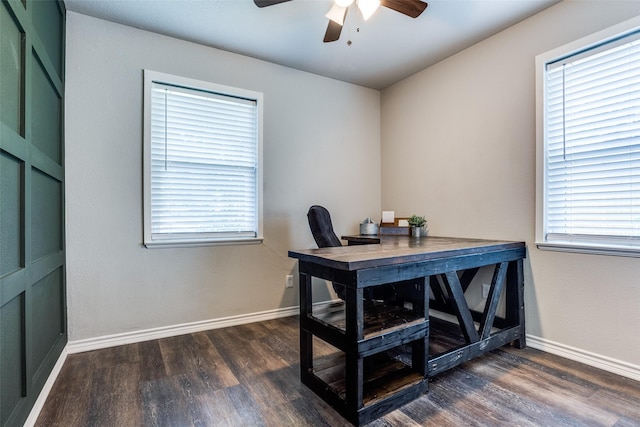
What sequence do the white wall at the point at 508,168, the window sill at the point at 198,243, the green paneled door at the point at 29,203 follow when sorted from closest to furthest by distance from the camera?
the green paneled door at the point at 29,203 → the white wall at the point at 508,168 → the window sill at the point at 198,243

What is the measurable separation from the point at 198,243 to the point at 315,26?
2051mm

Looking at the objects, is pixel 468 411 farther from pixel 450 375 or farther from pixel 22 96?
pixel 22 96

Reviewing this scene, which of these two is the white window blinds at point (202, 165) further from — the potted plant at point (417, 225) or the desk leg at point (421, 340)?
the desk leg at point (421, 340)

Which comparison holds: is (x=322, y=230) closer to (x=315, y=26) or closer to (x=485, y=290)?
(x=485, y=290)

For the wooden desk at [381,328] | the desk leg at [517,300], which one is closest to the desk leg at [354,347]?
the wooden desk at [381,328]

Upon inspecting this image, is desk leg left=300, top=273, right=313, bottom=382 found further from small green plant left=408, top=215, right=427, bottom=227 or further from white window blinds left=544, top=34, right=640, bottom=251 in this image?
white window blinds left=544, top=34, right=640, bottom=251

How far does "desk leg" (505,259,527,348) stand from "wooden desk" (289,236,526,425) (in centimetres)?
5

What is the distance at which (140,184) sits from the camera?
2.59m

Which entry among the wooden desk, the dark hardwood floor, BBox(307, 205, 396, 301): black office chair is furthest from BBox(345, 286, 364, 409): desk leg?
BBox(307, 205, 396, 301): black office chair

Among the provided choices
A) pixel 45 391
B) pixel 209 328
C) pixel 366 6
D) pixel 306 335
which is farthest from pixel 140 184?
pixel 366 6

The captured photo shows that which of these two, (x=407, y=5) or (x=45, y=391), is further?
(x=407, y=5)

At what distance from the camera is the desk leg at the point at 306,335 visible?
1875 mm

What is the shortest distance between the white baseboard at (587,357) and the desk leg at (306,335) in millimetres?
1753

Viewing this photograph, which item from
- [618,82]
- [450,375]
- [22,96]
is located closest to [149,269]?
[22,96]
